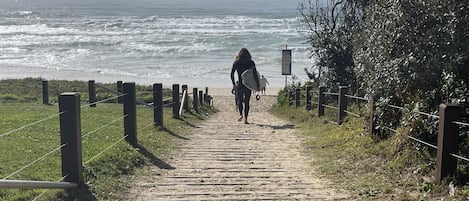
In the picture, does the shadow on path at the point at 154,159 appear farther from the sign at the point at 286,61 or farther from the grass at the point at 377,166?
the sign at the point at 286,61

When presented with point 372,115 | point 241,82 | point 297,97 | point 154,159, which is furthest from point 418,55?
point 297,97

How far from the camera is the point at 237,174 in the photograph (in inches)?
249

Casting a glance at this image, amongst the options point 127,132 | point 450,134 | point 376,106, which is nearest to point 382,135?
point 376,106

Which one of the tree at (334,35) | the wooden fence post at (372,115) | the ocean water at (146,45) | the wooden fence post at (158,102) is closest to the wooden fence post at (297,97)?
the tree at (334,35)

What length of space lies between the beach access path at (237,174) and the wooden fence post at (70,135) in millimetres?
626

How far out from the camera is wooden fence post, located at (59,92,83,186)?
16.5 feet

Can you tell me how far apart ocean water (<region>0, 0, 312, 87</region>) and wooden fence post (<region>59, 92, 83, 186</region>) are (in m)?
14.6

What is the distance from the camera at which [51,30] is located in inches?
2549

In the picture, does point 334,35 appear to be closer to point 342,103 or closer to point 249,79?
point 249,79

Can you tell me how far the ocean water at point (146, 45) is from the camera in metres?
36.5

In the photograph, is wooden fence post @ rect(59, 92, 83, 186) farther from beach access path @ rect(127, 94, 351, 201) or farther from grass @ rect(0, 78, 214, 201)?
beach access path @ rect(127, 94, 351, 201)

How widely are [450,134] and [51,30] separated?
65.2 metres

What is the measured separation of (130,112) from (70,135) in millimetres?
2476

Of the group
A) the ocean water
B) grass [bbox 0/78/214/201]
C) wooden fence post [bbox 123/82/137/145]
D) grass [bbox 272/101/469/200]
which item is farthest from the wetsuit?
the ocean water
